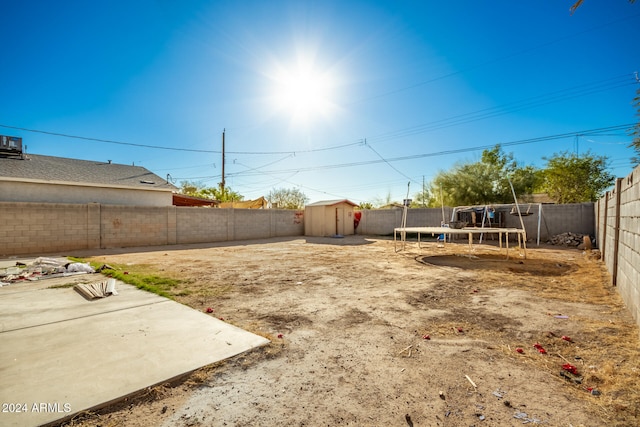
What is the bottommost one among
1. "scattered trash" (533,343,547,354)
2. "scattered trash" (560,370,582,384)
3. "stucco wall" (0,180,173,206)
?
"scattered trash" (533,343,547,354)

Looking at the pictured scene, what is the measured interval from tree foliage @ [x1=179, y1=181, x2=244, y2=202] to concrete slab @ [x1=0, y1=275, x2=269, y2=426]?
88.1 feet

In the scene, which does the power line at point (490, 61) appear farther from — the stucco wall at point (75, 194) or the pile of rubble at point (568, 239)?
the stucco wall at point (75, 194)

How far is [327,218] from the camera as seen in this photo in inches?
680

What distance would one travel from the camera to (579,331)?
9.32 ft

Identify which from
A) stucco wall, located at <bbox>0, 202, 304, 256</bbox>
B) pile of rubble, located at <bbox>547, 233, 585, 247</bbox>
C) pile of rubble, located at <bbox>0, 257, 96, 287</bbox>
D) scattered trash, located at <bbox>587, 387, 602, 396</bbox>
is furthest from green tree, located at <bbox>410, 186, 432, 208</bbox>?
scattered trash, located at <bbox>587, 387, 602, 396</bbox>

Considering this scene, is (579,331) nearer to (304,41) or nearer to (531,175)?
(304,41)

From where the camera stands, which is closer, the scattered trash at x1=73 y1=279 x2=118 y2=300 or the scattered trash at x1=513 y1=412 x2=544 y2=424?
the scattered trash at x1=513 y1=412 x2=544 y2=424

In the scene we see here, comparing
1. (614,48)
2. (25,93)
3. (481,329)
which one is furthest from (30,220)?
(614,48)

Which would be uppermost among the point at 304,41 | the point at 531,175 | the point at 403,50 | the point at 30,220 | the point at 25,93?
the point at 403,50

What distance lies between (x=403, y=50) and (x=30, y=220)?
582 inches

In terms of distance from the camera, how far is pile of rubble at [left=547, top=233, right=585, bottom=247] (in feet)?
35.1

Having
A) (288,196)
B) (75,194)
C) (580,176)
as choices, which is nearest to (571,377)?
(75,194)

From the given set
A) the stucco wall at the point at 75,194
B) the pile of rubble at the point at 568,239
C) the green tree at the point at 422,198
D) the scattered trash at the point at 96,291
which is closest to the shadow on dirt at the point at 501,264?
the pile of rubble at the point at 568,239

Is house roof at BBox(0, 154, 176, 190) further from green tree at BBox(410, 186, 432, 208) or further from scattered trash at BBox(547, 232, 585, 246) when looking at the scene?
green tree at BBox(410, 186, 432, 208)
